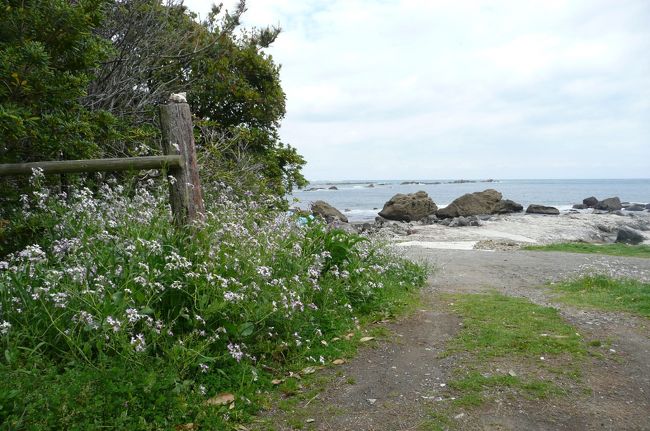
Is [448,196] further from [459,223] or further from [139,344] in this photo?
[139,344]

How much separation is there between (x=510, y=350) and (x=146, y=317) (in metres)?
3.48

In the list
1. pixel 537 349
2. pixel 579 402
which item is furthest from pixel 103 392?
pixel 537 349

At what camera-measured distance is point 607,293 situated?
343 inches

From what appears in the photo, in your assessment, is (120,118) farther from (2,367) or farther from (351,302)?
(2,367)

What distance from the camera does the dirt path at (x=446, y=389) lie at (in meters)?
3.74

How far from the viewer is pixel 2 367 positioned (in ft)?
11.0

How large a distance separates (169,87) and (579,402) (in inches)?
370

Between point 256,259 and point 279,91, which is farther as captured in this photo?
point 279,91

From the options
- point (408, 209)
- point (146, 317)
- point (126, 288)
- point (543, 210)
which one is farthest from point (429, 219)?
point (126, 288)

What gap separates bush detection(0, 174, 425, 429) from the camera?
3.33 m

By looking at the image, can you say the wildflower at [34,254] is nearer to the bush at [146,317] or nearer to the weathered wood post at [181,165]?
the bush at [146,317]

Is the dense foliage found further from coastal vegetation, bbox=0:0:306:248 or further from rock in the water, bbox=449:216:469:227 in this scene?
rock in the water, bbox=449:216:469:227

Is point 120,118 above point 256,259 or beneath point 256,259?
above

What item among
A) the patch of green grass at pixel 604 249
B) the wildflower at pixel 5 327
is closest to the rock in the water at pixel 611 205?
the patch of green grass at pixel 604 249
